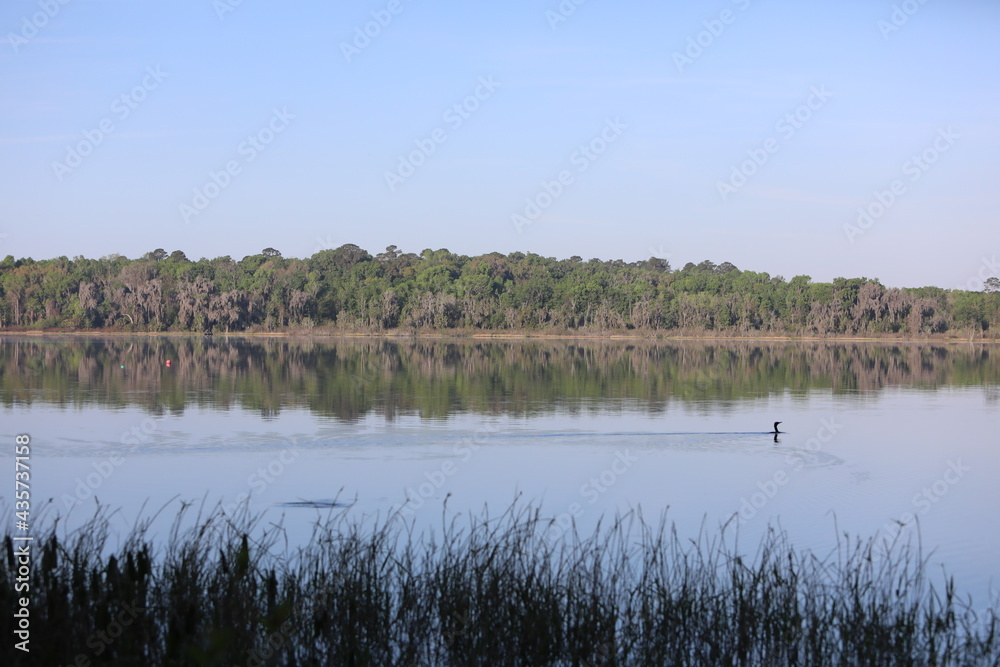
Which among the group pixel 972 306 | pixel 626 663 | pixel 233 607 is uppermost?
pixel 972 306

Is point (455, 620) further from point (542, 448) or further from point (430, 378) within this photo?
point (430, 378)

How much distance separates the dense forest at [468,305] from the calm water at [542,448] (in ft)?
197

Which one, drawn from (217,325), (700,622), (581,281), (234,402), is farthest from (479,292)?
(700,622)

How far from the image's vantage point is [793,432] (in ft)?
71.3

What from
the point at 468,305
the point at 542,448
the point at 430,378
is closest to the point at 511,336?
the point at 468,305

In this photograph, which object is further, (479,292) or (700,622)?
(479,292)

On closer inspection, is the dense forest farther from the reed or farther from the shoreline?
the reed

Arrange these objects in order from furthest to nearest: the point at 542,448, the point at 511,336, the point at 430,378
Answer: the point at 511,336, the point at 430,378, the point at 542,448

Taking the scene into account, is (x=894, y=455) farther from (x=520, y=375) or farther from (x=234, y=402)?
(x=520, y=375)

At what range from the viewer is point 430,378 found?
116ft

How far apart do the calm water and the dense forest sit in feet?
197

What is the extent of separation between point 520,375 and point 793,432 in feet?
54.4

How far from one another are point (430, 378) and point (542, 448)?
1697cm

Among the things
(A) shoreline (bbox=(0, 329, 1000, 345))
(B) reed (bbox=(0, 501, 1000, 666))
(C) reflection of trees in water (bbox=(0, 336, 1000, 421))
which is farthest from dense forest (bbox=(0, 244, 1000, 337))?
(B) reed (bbox=(0, 501, 1000, 666))
